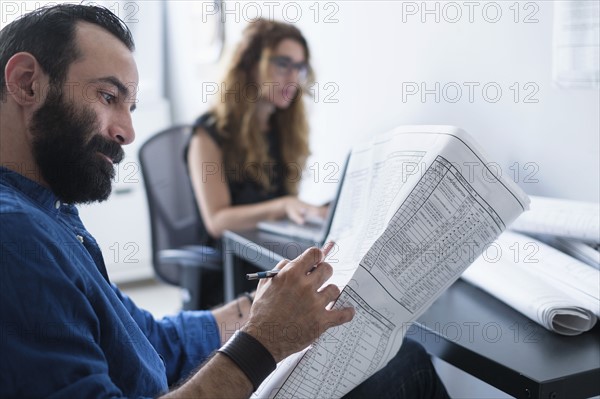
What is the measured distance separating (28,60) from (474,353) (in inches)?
30.5

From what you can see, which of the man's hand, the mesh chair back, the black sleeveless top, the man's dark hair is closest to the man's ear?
the man's dark hair

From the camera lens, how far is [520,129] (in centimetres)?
154

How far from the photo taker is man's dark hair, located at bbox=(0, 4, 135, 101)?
3.31 ft

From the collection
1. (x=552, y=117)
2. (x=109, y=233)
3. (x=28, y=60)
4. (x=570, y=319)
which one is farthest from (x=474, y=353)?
(x=109, y=233)

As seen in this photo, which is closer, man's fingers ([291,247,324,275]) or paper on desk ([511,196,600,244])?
man's fingers ([291,247,324,275])

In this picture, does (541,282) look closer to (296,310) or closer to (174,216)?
(296,310)

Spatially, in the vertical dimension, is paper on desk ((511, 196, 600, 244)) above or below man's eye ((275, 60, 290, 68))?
below

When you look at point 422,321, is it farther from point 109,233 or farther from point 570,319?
point 109,233

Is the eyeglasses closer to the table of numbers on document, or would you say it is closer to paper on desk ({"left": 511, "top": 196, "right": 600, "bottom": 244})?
paper on desk ({"left": 511, "top": 196, "right": 600, "bottom": 244})

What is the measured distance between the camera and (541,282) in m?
1.17

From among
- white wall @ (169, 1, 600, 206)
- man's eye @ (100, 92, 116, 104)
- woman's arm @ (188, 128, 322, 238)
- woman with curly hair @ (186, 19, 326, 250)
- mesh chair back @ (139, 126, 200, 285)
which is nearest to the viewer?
man's eye @ (100, 92, 116, 104)

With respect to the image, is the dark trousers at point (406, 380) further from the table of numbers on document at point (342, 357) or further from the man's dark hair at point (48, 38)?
the man's dark hair at point (48, 38)

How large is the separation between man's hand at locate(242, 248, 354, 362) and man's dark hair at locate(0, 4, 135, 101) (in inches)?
17.0

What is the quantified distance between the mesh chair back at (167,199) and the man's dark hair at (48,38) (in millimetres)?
1253
